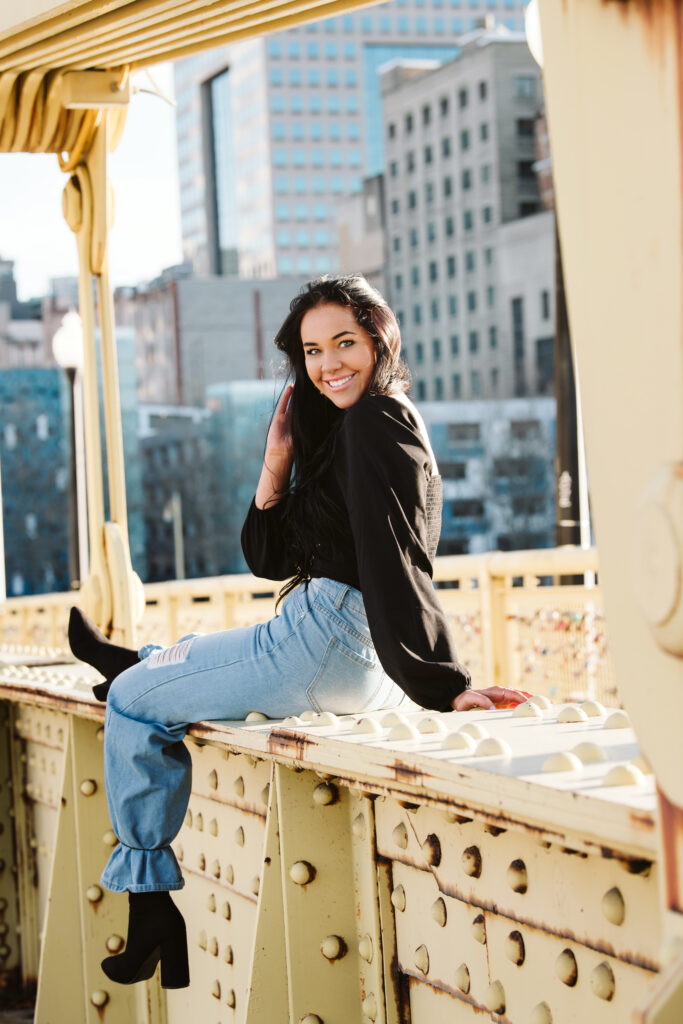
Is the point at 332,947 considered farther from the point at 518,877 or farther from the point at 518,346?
the point at 518,346

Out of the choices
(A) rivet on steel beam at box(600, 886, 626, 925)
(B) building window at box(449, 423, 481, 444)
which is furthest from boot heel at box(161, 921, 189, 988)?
(B) building window at box(449, 423, 481, 444)

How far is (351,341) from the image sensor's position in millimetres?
3266

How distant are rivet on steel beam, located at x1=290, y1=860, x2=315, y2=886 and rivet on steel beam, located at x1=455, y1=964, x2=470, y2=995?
416 mm

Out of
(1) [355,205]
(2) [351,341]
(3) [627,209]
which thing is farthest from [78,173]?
(1) [355,205]

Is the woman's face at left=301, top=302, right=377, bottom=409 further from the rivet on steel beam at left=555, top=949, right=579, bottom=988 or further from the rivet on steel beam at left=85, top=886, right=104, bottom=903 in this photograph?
the rivet on steel beam at left=85, top=886, right=104, bottom=903

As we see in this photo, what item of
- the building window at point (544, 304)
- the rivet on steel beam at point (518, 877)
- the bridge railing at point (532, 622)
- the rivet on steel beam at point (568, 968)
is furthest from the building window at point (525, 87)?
the rivet on steel beam at point (568, 968)

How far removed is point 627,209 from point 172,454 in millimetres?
92214

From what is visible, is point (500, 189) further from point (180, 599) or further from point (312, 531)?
point (312, 531)

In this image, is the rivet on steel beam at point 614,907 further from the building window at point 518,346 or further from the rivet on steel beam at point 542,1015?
the building window at point 518,346

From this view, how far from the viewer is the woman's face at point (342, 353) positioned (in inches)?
128

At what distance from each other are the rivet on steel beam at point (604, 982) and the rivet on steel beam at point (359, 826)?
78cm

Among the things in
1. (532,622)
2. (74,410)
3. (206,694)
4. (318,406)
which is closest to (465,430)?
(74,410)

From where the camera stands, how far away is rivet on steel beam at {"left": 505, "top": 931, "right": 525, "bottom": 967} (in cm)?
218

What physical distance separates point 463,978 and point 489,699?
602mm
